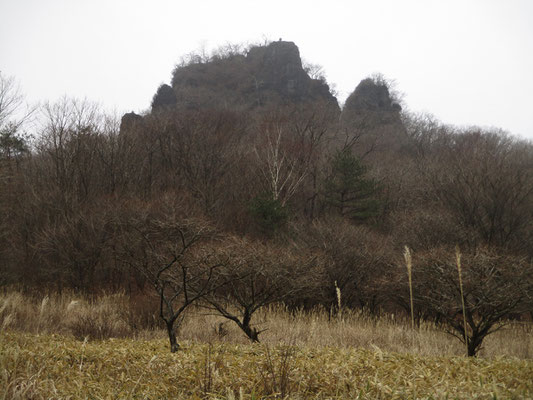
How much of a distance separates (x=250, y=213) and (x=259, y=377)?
808 inches

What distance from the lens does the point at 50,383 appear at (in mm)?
2965

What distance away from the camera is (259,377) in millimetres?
2920

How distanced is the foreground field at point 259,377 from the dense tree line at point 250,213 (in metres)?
4.10

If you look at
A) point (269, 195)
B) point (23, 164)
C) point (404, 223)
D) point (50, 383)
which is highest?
point (23, 164)

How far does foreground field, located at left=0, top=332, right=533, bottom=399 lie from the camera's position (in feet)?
8.53

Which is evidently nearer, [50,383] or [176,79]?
[50,383]

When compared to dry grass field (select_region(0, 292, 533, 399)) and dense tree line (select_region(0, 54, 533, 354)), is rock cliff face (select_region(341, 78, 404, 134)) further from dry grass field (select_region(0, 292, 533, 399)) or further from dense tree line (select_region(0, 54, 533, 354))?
dry grass field (select_region(0, 292, 533, 399))

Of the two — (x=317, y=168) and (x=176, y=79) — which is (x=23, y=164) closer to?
(x=317, y=168)

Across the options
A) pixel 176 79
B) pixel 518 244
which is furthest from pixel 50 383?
pixel 176 79

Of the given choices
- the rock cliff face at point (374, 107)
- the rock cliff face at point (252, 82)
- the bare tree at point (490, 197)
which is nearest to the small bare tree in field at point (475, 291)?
the bare tree at point (490, 197)

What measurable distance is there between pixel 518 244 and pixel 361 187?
31.1 ft

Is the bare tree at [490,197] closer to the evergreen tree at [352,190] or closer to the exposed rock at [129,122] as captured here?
the evergreen tree at [352,190]

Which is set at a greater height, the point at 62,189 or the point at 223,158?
the point at 223,158

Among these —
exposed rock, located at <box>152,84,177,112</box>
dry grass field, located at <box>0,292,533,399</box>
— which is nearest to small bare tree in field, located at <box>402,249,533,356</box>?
dry grass field, located at <box>0,292,533,399</box>
